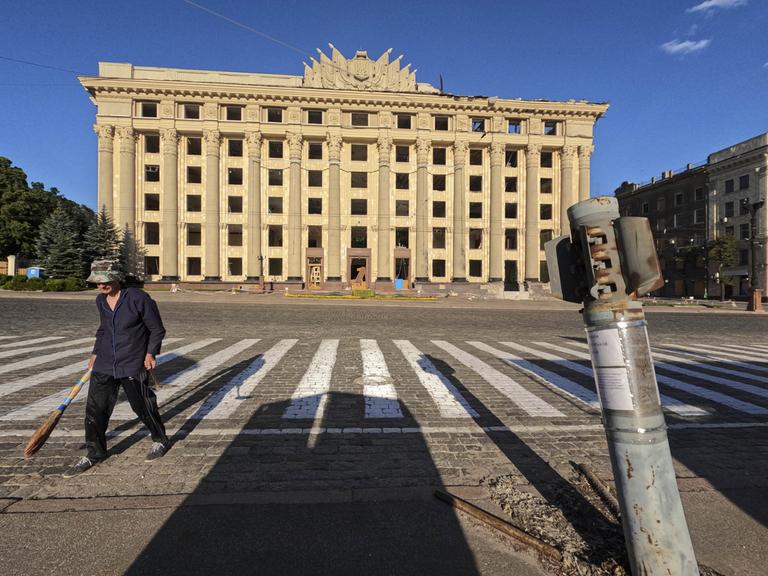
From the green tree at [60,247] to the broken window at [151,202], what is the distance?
22.2 ft

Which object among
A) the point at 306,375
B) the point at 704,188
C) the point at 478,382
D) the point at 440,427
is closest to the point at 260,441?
the point at 440,427

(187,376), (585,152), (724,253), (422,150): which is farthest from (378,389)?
(724,253)

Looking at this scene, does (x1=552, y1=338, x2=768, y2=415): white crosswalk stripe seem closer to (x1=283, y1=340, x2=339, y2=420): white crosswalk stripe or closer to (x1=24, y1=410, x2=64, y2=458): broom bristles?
(x1=283, y1=340, x2=339, y2=420): white crosswalk stripe

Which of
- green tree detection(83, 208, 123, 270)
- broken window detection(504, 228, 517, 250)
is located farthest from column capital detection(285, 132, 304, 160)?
broken window detection(504, 228, 517, 250)

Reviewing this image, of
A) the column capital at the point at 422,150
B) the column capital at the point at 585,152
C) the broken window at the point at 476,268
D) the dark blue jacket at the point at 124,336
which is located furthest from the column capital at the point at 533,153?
the dark blue jacket at the point at 124,336

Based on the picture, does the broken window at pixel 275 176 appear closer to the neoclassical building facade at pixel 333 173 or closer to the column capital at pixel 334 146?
the neoclassical building facade at pixel 333 173

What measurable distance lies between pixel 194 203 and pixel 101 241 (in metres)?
9.51

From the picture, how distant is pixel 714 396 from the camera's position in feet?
20.2

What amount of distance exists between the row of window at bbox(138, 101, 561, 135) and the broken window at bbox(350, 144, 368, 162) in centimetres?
225

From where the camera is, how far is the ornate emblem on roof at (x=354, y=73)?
4294 centimetres

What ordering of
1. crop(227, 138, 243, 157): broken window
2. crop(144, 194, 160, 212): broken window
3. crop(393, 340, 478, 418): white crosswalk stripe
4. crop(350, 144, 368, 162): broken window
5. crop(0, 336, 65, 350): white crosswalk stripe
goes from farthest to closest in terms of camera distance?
crop(350, 144, 368, 162): broken window, crop(227, 138, 243, 157): broken window, crop(144, 194, 160, 212): broken window, crop(0, 336, 65, 350): white crosswalk stripe, crop(393, 340, 478, 418): white crosswalk stripe

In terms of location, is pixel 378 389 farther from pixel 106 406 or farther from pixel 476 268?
pixel 476 268

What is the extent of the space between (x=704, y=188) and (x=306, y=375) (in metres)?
Result: 62.8

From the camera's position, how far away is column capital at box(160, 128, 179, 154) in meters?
40.2
